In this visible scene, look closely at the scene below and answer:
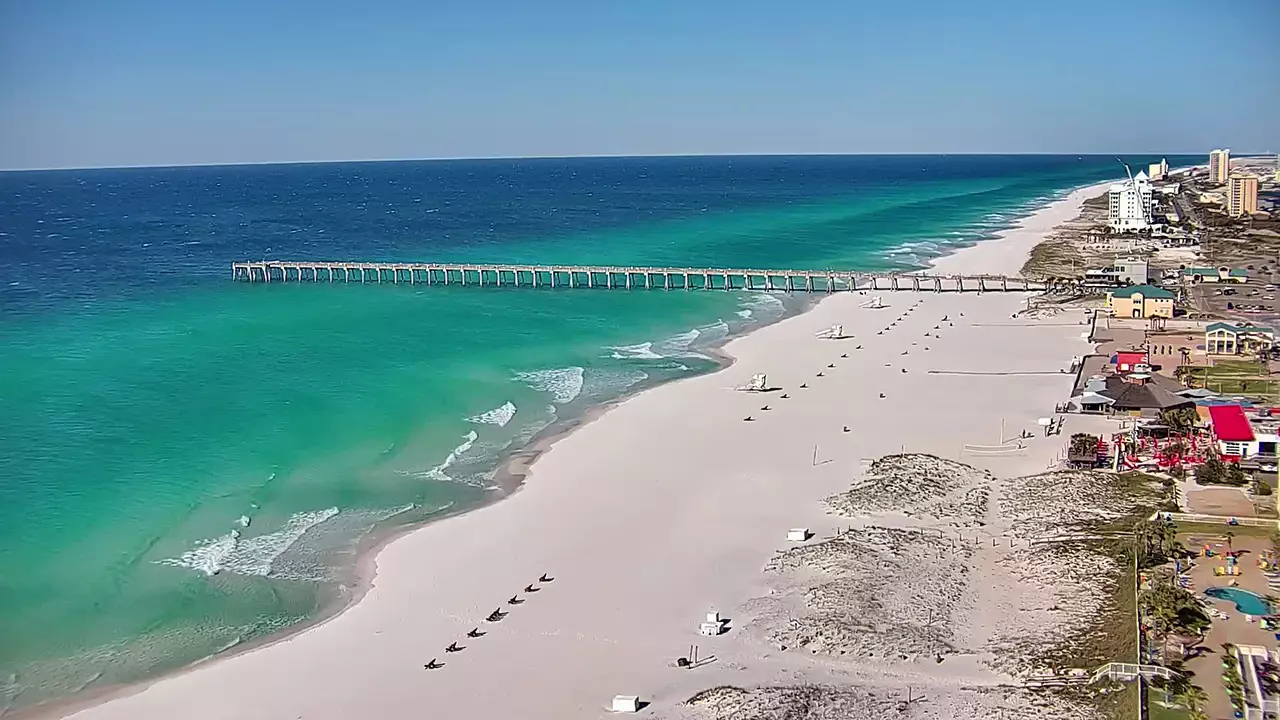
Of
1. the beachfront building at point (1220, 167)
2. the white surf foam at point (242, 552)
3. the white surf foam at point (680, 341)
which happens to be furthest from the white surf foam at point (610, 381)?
the beachfront building at point (1220, 167)

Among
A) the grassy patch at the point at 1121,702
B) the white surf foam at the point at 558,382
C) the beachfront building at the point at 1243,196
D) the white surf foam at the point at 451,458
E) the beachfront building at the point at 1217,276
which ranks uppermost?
the beachfront building at the point at 1243,196

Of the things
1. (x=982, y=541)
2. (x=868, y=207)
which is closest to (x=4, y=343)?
(x=982, y=541)

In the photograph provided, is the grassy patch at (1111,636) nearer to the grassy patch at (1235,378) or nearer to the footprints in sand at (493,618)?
the footprints in sand at (493,618)

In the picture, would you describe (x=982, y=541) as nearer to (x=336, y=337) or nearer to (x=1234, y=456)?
(x=1234, y=456)

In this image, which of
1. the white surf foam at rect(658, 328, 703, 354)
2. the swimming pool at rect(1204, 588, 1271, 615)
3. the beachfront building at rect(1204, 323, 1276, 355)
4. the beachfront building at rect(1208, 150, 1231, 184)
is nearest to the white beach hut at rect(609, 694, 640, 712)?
the swimming pool at rect(1204, 588, 1271, 615)

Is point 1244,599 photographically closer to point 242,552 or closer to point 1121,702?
point 1121,702
